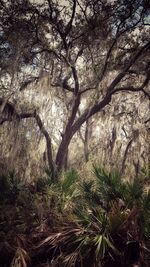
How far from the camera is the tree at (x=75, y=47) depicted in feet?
31.6

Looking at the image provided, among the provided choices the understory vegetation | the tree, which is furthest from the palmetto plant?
the tree

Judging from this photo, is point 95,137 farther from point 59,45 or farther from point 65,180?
point 65,180

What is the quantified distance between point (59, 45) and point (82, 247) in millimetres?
7826

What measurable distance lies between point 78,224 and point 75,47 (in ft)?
24.8

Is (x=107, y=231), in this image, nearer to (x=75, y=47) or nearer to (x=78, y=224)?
(x=78, y=224)

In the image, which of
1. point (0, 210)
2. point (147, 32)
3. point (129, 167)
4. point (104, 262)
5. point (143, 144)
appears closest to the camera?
point (104, 262)

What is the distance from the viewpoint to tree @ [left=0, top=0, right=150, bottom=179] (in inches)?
379

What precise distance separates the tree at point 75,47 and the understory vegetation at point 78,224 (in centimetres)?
295

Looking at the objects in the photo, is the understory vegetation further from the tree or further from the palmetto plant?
the tree

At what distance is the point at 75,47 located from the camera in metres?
11.3

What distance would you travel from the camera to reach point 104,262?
496cm

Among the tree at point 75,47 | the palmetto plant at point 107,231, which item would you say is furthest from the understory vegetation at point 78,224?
the tree at point 75,47

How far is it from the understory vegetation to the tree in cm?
295

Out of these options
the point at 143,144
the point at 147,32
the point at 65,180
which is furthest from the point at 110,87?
the point at 65,180
